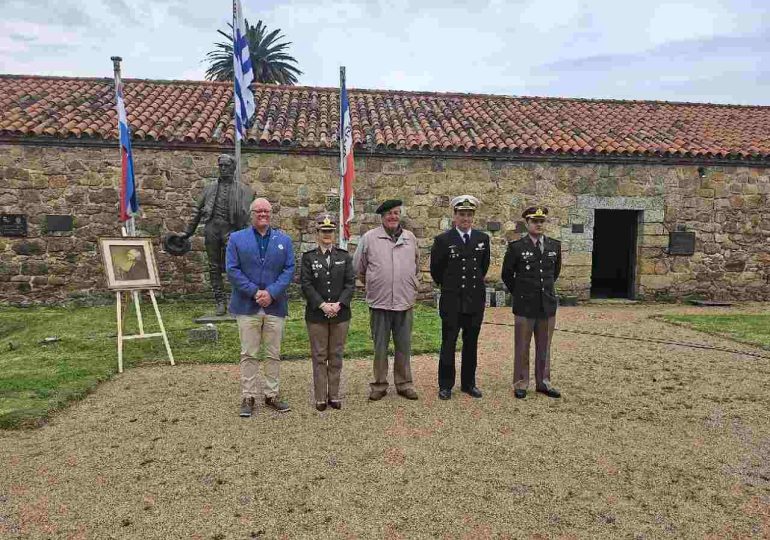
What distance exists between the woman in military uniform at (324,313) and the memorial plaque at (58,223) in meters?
7.88

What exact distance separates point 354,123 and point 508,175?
362 cm

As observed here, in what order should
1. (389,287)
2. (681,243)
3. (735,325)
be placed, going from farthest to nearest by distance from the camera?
(681,243), (735,325), (389,287)

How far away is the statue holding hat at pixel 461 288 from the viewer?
16.0 ft

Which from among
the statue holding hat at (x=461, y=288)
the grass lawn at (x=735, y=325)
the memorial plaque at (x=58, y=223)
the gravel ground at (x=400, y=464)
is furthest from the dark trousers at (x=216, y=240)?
the grass lawn at (x=735, y=325)

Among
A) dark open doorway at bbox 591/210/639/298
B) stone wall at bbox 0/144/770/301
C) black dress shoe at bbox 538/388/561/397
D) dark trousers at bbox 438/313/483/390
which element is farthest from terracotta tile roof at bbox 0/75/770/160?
black dress shoe at bbox 538/388/561/397

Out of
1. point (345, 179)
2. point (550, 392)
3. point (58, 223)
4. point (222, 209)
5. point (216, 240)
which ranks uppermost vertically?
point (345, 179)

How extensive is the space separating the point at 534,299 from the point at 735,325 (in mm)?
5712

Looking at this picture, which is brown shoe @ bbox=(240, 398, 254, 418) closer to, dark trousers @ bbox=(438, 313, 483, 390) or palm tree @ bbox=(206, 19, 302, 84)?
dark trousers @ bbox=(438, 313, 483, 390)

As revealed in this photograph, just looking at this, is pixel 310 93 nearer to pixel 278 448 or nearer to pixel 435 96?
pixel 435 96

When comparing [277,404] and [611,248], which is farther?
[611,248]

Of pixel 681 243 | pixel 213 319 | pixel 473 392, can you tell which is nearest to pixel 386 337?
pixel 473 392

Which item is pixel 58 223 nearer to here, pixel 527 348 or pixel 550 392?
pixel 527 348

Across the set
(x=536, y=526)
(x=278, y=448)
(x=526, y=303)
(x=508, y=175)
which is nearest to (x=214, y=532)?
(x=278, y=448)

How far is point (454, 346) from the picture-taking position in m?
4.89
